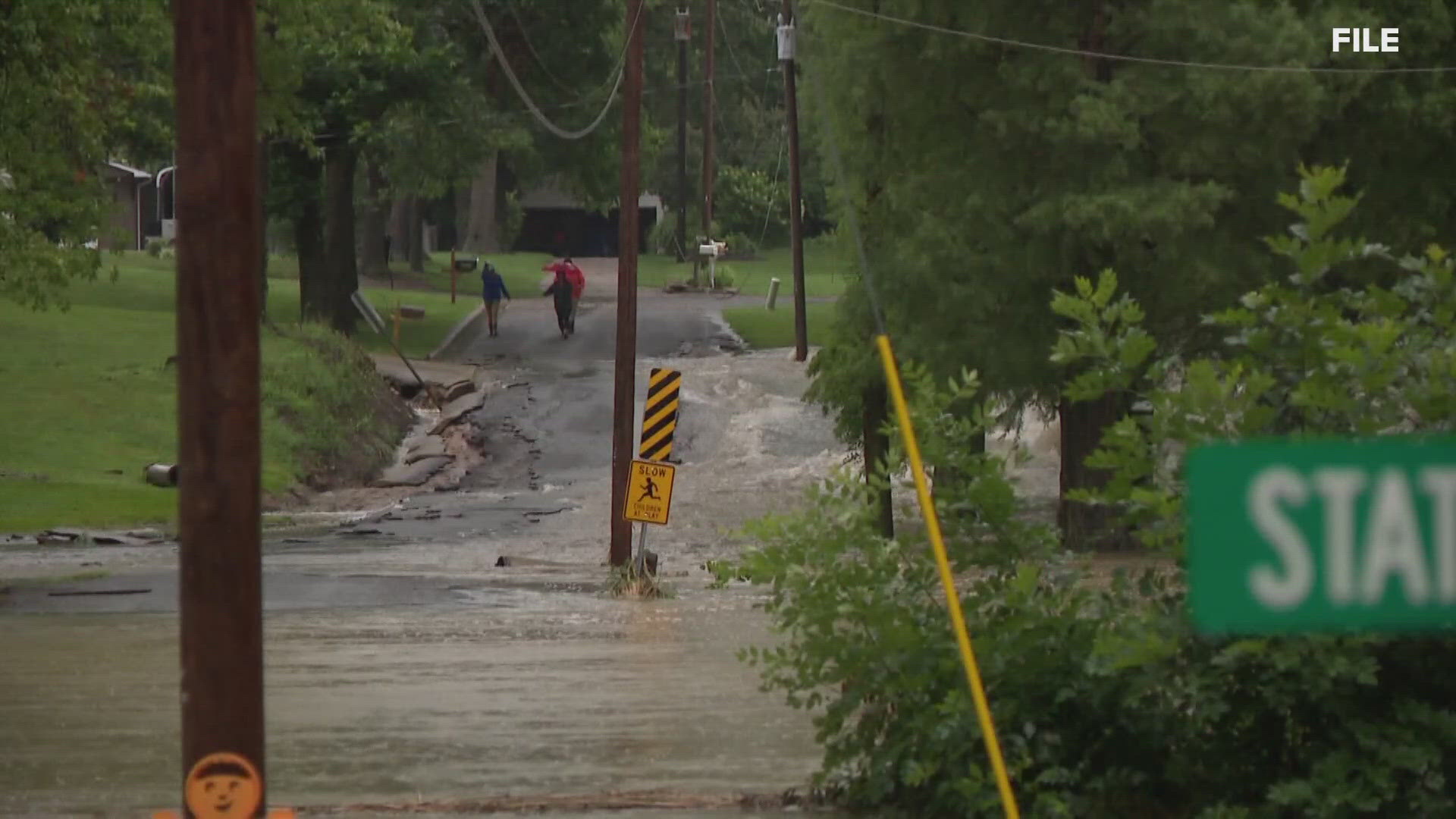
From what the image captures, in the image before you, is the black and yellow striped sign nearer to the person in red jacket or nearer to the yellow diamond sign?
the yellow diamond sign

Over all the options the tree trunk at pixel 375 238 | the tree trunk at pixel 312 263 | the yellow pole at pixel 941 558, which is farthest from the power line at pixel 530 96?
the yellow pole at pixel 941 558

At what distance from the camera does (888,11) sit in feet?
82.7

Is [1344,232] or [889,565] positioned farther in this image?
[1344,232]

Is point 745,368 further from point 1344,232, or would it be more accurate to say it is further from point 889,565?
point 889,565

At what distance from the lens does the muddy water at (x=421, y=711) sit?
1039 centimetres

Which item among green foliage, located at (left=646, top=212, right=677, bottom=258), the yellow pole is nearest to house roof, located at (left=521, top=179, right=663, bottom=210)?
green foliage, located at (left=646, top=212, right=677, bottom=258)

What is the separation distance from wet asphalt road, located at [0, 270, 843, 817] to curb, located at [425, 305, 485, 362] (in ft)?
42.8

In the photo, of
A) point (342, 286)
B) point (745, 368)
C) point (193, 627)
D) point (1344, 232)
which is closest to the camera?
point (193, 627)

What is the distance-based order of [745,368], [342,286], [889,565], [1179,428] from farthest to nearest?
[342,286] < [745,368] < [889,565] < [1179,428]

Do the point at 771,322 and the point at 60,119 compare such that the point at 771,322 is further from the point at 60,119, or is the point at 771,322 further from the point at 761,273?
the point at 60,119

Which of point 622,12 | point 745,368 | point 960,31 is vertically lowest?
point 745,368

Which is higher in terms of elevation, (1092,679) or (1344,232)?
(1344,232)

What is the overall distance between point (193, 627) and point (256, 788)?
1.95 ft

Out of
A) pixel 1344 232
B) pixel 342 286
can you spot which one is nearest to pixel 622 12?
pixel 342 286
